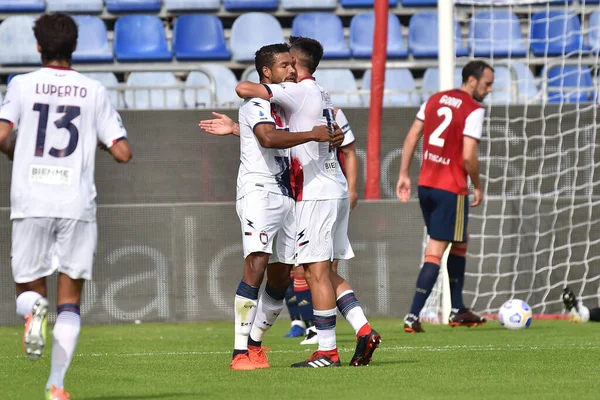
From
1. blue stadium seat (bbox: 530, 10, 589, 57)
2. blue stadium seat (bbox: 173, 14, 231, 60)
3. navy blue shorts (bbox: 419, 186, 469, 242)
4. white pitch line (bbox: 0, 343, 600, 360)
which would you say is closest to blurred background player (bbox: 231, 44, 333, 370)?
white pitch line (bbox: 0, 343, 600, 360)

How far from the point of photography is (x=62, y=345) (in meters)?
4.63

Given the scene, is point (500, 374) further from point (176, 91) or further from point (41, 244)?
point (176, 91)

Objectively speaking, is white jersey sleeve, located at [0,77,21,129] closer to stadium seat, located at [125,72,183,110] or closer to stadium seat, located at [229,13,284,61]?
stadium seat, located at [125,72,183,110]

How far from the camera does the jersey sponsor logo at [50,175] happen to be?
467 centimetres

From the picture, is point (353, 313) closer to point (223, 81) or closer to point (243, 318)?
point (243, 318)

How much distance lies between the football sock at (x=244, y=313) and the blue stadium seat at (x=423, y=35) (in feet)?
31.9

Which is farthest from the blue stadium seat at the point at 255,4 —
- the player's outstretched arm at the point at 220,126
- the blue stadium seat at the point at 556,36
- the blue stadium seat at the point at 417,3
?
the player's outstretched arm at the point at 220,126

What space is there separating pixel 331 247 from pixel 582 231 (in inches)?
227

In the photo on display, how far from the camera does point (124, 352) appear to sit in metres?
7.89

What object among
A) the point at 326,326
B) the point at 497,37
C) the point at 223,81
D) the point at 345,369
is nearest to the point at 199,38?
the point at 223,81

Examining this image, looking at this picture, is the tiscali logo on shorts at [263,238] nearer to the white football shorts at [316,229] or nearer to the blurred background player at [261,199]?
the blurred background player at [261,199]

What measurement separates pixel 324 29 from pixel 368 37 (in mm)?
607

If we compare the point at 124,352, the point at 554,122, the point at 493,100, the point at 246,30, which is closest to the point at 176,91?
the point at 246,30

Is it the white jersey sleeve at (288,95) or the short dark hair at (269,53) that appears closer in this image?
the white jersey sleeve at (288,95)
